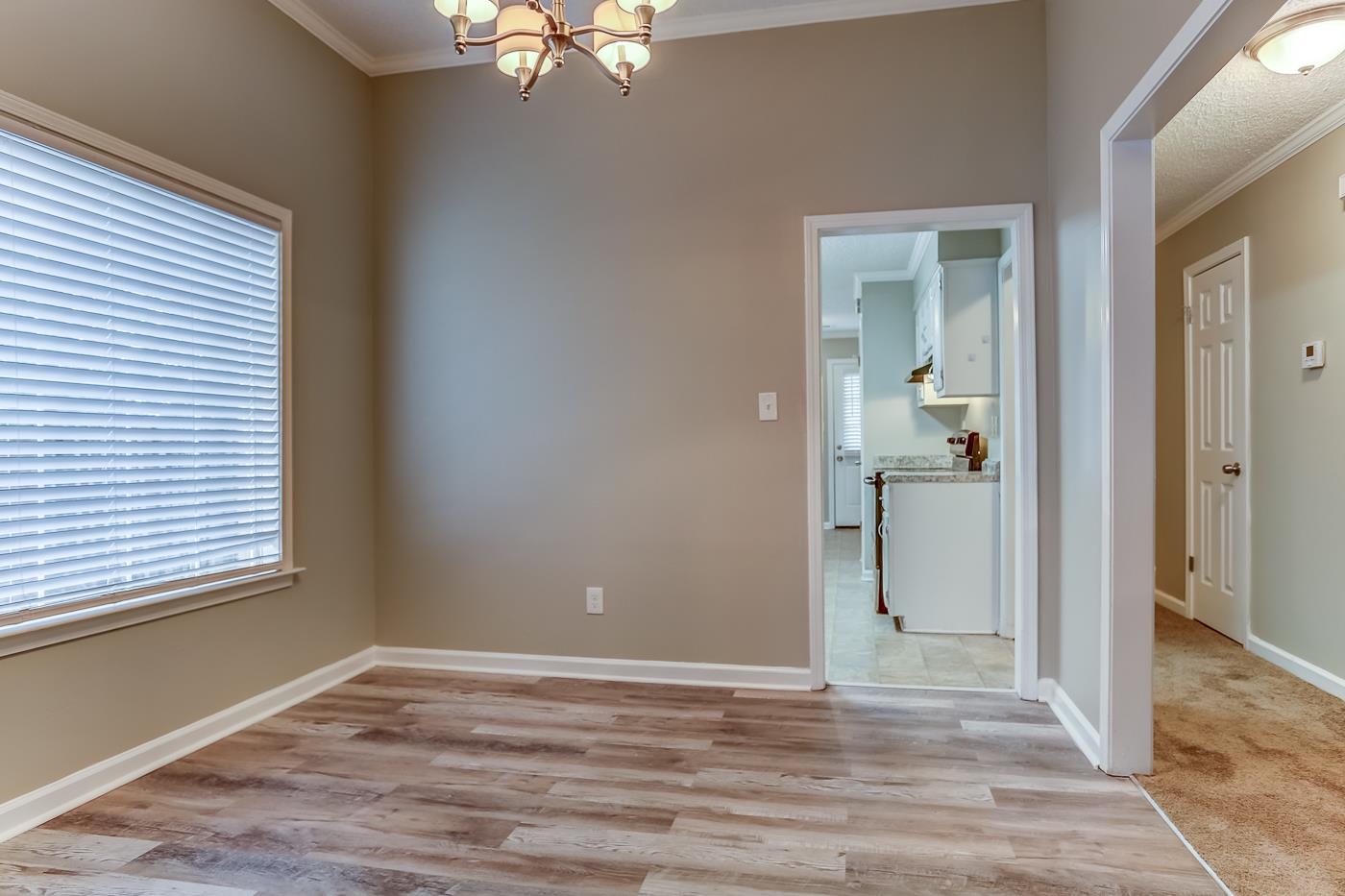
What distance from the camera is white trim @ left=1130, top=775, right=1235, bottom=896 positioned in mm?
1689

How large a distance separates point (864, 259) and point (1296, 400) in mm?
3311

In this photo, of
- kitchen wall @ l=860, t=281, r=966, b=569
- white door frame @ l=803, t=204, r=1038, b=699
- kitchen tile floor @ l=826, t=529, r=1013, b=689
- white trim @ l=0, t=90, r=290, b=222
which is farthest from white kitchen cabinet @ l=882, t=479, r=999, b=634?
white trim @ l=0, t=90, r=290, b=222

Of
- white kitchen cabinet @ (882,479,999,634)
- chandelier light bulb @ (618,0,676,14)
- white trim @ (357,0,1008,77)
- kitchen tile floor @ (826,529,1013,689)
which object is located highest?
white trim @ (357,0,1008,77)

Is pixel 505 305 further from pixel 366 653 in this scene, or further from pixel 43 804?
pixel 43 804

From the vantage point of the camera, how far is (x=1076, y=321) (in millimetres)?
2562

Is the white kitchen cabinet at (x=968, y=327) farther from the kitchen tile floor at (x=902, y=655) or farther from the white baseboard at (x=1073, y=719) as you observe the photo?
the white baseboard at (x=1073, y=719)

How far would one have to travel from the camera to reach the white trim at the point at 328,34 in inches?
116

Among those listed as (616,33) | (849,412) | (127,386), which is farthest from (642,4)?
(849,412)

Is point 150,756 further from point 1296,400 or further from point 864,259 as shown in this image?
point 864,259

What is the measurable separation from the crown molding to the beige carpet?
236cm

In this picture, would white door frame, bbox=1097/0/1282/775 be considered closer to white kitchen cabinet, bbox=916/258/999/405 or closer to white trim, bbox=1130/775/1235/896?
white trim, bbox=1130/775/1235/896

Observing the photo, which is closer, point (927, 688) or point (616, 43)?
point (616, 43)

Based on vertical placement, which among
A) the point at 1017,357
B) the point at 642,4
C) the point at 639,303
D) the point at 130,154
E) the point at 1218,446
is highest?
the point at 642,4

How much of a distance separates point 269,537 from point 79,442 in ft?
2.68
